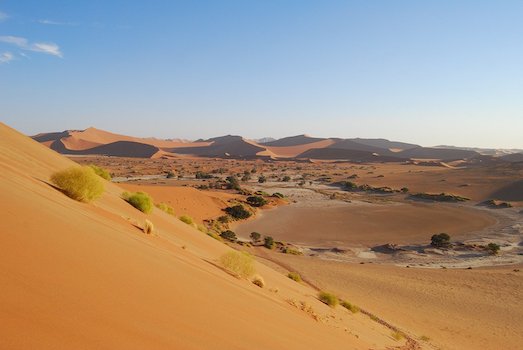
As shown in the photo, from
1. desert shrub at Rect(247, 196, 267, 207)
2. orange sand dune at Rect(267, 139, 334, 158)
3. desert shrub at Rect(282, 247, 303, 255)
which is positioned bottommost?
desert shrub at Rect(282, 247, 303, 255)

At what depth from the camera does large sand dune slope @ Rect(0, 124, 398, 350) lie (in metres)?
3.15

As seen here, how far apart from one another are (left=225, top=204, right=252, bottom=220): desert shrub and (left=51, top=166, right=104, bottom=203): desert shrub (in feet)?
89.6

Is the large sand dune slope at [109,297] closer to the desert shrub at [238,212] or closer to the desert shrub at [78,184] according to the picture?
the desert shrub at [78,184]

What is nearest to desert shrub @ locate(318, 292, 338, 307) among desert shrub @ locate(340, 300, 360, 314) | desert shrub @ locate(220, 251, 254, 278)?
desert shrub @ locate(340, 300, 360, 314)

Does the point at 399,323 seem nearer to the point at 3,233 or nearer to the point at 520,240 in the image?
the point at 3,233

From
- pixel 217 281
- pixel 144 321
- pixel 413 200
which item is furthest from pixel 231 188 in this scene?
pixel 144 321

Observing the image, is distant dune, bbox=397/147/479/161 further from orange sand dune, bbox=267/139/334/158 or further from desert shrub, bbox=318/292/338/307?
desert shrub, bbox=318/292/338/307

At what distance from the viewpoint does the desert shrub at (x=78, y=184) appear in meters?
9.13

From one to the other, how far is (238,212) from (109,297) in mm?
33281

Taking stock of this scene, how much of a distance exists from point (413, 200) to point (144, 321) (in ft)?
164

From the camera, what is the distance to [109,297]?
13.3ft

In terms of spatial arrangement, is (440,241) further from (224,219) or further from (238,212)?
(238,212)

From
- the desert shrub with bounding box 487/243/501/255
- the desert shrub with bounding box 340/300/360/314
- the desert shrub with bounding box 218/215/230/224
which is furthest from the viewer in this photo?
the desert shrub with bounding box 218/215/230/224

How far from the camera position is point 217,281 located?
22.9 feet
